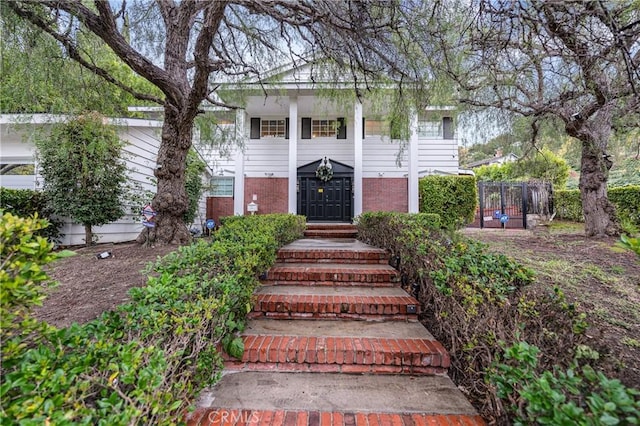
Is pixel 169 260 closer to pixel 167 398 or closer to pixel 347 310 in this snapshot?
pixel 167 398

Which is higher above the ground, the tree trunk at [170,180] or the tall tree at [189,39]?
the tall tree at [189,39]

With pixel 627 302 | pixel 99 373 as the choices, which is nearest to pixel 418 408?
pixel 99 373

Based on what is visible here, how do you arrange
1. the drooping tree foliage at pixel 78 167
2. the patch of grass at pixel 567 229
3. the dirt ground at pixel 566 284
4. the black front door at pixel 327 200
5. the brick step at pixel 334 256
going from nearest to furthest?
the dirt ground at pixel 566 284 → the brick step at pixel 334 256 → the drooping tree foliage at pixel 78 167 → the patch of grass at pixel 567 229 → the black front door at pixel 327 200

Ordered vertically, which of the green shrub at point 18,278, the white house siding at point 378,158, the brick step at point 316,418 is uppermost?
the white house siding at point 378,158

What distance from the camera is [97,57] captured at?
15.2 feet

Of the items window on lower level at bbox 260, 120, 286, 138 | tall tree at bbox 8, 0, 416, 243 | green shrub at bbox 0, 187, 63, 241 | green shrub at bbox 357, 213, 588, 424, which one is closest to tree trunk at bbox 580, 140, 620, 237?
green shrub at bbox 357, 213, 588, 424

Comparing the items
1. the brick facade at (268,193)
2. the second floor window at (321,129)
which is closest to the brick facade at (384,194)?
the second floor window at (321,129)

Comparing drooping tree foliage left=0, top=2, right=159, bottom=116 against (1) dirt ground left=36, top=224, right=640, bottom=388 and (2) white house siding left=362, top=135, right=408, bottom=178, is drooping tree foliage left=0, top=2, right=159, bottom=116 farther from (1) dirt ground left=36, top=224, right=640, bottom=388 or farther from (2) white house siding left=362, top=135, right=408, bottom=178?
(2) white house siding left=362, top=135, right=408, bottom=178

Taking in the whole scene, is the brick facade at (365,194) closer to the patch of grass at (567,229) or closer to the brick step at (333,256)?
the patch of grass at (567,229)

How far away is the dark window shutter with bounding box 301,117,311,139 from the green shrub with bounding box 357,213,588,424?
8.54m

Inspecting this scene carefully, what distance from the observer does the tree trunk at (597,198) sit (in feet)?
18.5

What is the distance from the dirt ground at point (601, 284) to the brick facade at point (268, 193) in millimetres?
7430

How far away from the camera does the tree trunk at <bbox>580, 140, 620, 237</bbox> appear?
5633mm

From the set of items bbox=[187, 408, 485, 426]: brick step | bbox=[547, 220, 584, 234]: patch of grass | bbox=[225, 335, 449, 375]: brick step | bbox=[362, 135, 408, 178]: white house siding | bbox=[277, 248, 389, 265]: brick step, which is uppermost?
bbox=[362, 135, 408, 178]: white house siding
